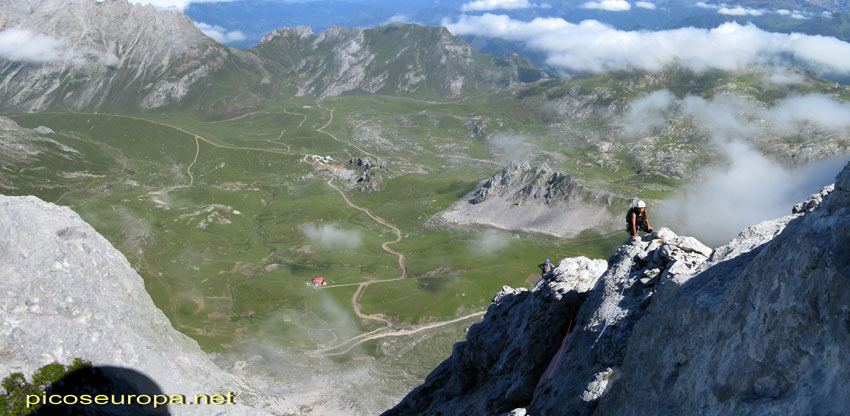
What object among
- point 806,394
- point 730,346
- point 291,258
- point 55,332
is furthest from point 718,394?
point 291,258

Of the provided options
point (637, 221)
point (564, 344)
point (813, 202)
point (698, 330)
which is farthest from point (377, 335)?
point (698, 330)

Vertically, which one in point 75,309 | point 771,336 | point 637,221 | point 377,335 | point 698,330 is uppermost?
point 771,336

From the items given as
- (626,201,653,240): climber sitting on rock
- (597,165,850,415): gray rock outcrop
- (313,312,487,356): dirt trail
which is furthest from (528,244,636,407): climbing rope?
(313,312,487,356): dirt trail

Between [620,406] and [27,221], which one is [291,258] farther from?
[620,406]

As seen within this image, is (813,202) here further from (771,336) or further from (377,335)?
(377,335)

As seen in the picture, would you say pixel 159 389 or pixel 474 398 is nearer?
pixel 474 398
